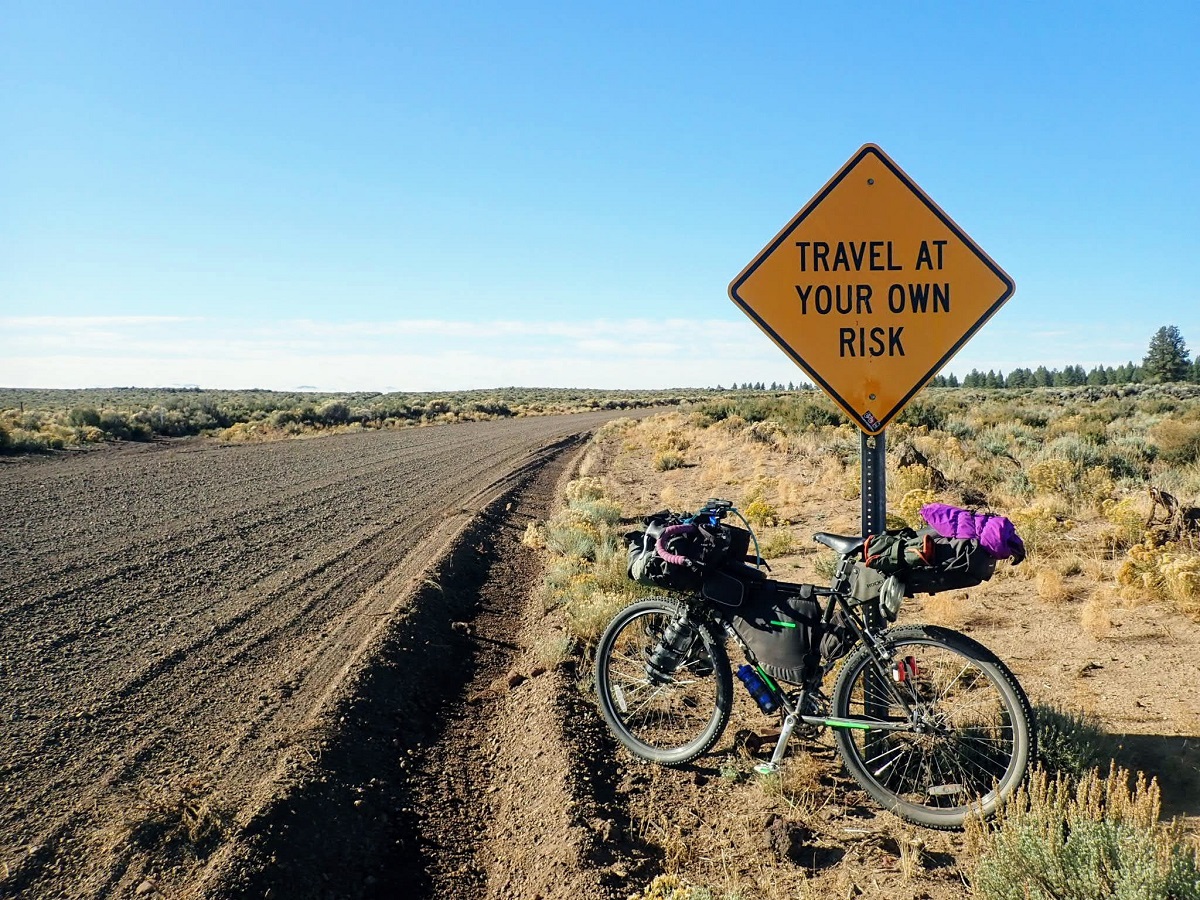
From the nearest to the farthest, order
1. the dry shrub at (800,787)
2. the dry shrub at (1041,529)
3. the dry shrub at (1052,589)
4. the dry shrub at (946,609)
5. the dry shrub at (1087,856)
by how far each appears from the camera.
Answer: the dry shrub at (1087,856) → the dry shrub at (800,787) → the dry shrub at (946,609) → the dry shrub at (1052,589) → the dry shrub at (1041,529)

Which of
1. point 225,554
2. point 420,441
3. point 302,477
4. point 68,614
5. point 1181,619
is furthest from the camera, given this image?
point 420,441

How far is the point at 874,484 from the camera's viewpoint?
4.16m

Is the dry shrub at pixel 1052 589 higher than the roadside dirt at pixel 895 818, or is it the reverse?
the dry shrub at pixel 1052 589

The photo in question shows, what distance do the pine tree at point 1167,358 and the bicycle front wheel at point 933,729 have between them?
2728 inches

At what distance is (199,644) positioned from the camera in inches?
239

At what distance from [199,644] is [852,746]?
4820mm

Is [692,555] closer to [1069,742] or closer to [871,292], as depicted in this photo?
[871,292]

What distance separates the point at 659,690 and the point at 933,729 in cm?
151

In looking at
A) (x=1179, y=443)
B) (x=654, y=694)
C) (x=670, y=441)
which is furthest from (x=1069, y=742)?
(x=670, y=441)

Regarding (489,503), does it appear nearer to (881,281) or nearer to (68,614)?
(68,614)

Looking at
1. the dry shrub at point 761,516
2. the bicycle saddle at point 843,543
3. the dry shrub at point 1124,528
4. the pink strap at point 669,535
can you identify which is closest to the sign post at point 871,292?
the bicycle saddle at point 843,543

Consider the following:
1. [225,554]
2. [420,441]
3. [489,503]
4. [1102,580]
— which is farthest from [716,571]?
[420,441]

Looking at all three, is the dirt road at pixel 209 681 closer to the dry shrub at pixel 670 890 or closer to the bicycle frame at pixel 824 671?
the dry shrub at pixel 670 890

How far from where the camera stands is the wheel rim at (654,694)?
4.45m
